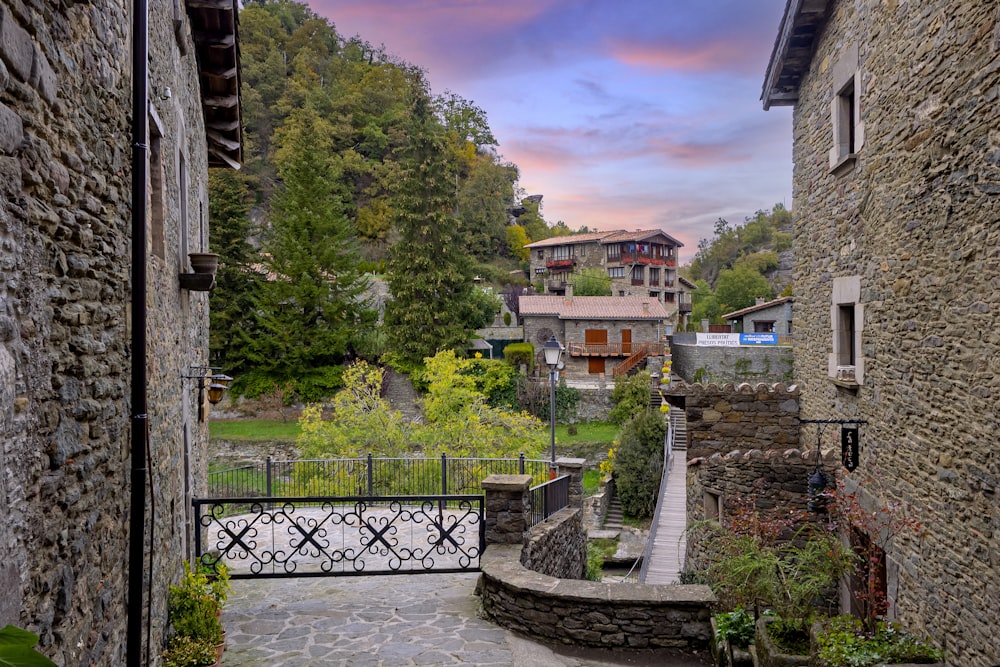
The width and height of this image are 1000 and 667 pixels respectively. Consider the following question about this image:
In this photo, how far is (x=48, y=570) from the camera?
2.81 meters

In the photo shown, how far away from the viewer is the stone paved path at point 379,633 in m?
6.38

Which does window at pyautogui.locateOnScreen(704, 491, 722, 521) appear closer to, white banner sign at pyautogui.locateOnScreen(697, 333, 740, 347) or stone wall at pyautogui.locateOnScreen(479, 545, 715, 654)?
stone wall at pyautogui.locateOnScreen(479, 545, 715, 654)

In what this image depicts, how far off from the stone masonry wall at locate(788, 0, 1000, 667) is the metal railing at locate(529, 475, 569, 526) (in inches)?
172

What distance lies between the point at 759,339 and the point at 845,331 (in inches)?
965

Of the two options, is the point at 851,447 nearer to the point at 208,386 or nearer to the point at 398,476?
the point at 208,386

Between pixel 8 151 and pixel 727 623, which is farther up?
pixel 8 151

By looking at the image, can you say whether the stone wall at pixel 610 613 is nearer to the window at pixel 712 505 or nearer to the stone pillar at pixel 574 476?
the window at pixel 712 505

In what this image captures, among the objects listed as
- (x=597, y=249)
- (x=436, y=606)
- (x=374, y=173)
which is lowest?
(x=436, y=606)

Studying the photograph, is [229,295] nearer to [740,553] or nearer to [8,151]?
[740,553]

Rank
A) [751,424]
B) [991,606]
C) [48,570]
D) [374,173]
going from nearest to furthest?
[48,570]
[991,606]
[751,424]
[374,173]

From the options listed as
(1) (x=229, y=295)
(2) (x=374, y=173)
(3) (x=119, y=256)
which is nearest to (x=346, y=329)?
(1) (x=229, y=295)

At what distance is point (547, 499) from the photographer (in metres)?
10.7

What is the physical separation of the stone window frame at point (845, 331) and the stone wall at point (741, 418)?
165 cm

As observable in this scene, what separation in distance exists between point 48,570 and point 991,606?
5.93 metres
